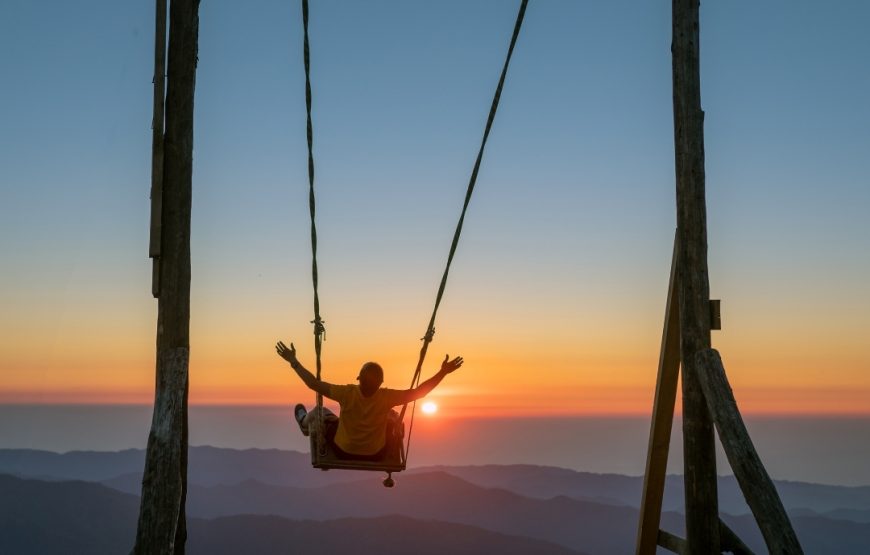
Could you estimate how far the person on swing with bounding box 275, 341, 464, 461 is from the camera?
8188mm

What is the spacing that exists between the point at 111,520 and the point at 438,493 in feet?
143

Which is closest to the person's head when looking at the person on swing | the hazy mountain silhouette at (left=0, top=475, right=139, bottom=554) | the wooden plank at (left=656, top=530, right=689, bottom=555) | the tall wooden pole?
the person on swing

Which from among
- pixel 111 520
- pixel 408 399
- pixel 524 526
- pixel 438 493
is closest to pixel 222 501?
pixel 111 520

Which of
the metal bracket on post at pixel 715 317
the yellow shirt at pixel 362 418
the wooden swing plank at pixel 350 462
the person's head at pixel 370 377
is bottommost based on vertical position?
the wooden swing plank at pixel 350 462

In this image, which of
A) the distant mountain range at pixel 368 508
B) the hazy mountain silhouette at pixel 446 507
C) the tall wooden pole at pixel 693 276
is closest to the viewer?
the tall wooden pole at pixel 693 276

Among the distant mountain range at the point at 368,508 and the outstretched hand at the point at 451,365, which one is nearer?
the outstretched hand at the point at 451,365

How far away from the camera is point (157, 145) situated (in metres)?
6.87

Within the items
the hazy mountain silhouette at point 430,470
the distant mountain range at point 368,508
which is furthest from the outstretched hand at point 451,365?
the hazy mountain silhouette at point 430,470

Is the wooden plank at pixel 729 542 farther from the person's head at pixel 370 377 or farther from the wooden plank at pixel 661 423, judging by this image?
the person's head at pixel 370 377

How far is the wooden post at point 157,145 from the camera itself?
22.3ft

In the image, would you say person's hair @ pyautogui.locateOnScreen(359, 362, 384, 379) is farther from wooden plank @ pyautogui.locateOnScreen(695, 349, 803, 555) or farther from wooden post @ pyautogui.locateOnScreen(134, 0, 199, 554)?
wooden plank @ pyautogui.locateOnScreen(695, 349, 803, 555)

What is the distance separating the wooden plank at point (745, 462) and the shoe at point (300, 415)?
11.2 feet

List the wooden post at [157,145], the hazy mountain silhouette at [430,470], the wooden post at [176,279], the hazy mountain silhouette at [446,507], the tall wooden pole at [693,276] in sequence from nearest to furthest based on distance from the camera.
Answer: the wooden post at [176,279]
the wooden post at [157,145]
the tall wooden pole at [693,276]
the hazy mountain silhouette at [446,507]
the hazy mountain silhouette at [430,470]

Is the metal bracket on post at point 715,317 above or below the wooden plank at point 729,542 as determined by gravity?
above
